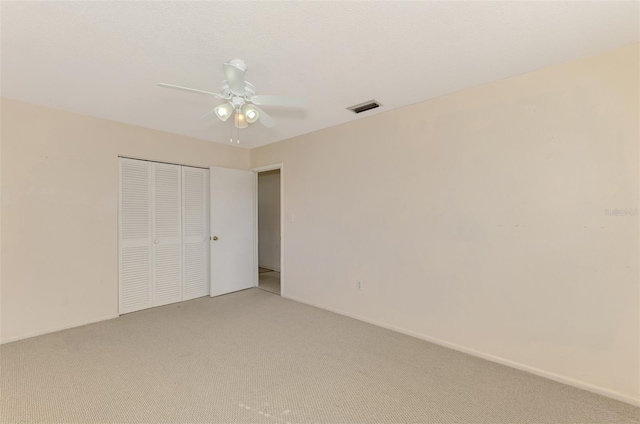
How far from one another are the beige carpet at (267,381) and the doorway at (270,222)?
352cm

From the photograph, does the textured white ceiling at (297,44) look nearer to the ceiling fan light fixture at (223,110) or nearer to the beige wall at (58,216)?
the ceiling fan light fixture at (223,110)

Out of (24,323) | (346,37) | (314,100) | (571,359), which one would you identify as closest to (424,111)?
(314,100)

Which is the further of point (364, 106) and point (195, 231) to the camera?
point (195, 231)

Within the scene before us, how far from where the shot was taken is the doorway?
22.3 feet

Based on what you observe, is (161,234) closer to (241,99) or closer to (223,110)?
(223,110)

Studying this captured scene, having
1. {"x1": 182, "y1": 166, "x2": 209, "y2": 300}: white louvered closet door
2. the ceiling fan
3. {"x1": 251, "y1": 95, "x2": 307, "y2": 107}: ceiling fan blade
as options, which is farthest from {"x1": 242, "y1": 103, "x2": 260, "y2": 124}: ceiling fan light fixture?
{"x1": 182, "y1": 166, "x2": 209, "y2": 300}: white louvered closet door

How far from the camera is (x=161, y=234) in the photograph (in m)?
4.16

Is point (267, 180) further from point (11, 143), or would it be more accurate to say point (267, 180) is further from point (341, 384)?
point (341, 384)

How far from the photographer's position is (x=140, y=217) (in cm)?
395

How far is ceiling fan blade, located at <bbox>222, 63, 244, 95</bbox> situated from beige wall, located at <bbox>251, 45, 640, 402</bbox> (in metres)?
1.86

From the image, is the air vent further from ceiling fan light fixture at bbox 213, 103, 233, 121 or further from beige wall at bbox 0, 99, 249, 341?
beige wall at bbox 0, 99, 249, 341

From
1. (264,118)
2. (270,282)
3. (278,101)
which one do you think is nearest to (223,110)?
(264,118)

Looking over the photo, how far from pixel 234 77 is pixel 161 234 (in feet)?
10.1

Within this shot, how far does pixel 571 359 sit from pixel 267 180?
6101mm
